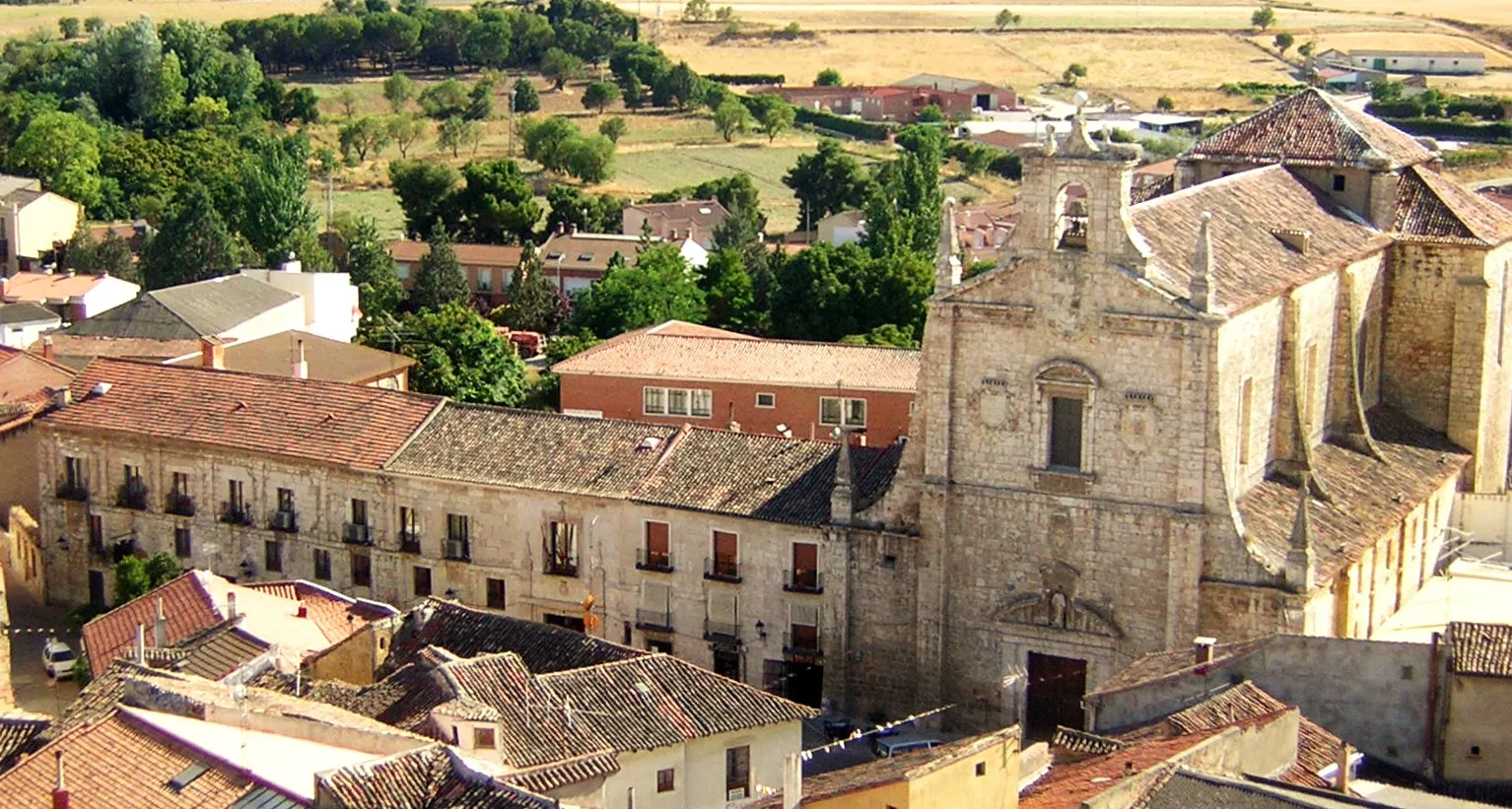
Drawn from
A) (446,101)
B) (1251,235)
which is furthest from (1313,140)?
(446,101)

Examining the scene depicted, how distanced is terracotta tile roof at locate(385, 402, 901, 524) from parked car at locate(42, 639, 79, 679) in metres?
7.96

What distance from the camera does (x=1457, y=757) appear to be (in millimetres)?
42406

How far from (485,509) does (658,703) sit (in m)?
13.5

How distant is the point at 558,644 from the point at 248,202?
65.3 metres

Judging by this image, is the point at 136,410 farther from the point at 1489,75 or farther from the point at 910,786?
the point at 1489,75

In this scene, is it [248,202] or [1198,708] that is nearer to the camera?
[1198,708]

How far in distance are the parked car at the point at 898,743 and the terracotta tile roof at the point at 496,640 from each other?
4.97 m

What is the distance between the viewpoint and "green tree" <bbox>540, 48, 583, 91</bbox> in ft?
561

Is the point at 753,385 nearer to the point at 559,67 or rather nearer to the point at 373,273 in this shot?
the point at 373,273

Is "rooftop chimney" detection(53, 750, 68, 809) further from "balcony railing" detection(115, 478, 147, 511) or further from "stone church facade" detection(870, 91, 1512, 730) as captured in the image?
"balcony railing" detection(115, 478, 147, 511)

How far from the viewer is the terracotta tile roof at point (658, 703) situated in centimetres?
4297

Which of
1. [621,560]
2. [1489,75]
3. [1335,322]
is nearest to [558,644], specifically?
[621,560]

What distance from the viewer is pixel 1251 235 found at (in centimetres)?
5478

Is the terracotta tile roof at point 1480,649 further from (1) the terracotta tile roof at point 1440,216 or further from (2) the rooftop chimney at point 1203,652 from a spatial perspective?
(1) the terracotta tile roof at point 1440,216
